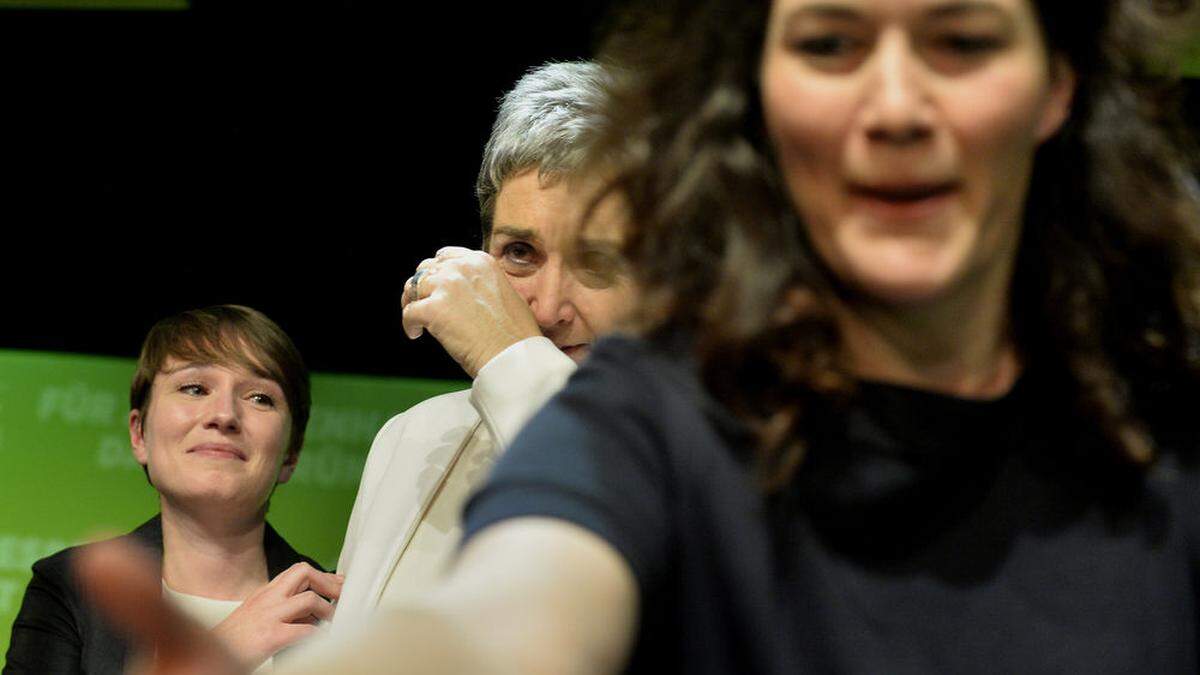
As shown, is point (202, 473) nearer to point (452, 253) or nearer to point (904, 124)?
point (452, 253)

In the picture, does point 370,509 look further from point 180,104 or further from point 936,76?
point 180,104

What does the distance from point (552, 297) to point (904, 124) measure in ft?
4.13

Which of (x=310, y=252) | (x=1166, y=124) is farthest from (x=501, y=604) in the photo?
(x=310, y=252)

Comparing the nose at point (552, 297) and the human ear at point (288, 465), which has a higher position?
the nose at point (552, 297)

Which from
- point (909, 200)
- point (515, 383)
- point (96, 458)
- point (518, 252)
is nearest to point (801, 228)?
point (909, 200)

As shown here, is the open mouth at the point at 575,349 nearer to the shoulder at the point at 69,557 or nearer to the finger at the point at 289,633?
the finger at the point at 289,633

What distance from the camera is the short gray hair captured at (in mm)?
2070

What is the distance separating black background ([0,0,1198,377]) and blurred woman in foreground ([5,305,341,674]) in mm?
527

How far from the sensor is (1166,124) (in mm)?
1048

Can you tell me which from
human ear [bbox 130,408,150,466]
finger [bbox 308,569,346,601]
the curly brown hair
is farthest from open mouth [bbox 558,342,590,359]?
human ear [bbox 130,408,150,466]

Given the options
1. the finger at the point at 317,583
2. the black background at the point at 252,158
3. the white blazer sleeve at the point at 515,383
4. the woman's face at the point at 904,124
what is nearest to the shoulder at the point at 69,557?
the finger at the point at 317,583

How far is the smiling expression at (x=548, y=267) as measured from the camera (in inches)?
80.1

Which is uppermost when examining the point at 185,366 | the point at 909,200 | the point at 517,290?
the point at 909,200

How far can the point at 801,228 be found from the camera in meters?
0.93
